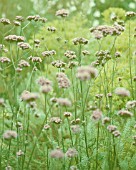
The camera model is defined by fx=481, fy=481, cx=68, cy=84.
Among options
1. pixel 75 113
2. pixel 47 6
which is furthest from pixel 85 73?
pixel 47 6

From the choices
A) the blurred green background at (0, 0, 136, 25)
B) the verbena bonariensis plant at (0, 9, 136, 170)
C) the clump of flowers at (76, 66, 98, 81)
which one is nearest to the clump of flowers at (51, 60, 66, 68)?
the verbena bonariensis plant at (0, 9, 136, 170)

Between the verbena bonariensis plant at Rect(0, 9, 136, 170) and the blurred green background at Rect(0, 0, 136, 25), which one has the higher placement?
the blurred green background at Rect(0, 0, 136, 25)

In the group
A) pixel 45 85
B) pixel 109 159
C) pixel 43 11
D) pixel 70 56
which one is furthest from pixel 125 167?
pixel 43 11

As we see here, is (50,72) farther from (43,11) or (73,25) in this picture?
(43,11)

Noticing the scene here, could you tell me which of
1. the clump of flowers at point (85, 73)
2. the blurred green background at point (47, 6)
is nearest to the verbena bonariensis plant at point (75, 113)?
the clump of flowers at point (85, 73)

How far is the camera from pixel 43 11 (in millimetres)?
6668

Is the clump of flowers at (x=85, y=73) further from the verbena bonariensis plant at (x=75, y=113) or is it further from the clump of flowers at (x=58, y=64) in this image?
the clump of flowers at (x=58, y=64)

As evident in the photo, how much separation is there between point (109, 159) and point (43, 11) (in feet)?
14.5

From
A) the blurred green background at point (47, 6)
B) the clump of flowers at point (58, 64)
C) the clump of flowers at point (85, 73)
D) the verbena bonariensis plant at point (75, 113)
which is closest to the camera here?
the clump of flowers at point (85, 73)

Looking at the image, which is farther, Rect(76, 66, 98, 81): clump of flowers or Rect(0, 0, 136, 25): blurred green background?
Rect(0, 0, 136, 25): blurred green background

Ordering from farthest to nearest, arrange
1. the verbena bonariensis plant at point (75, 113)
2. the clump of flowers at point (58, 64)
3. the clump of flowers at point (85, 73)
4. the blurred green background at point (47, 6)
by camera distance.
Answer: the blurred green background at point (47, 6)
the clump of flowers at point (58, 64)
the verbena bonariensis plant at point (75, 113)
the clump of flowers at point (85, 73)

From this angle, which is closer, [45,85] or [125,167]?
[45,85]

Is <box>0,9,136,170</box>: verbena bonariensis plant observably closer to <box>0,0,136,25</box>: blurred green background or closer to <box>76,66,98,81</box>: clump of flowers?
<box>76,66,98,81</box>: clump of flowers

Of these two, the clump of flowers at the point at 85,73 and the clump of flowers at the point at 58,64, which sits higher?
the clump of flowers at the point at 58,64
